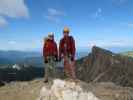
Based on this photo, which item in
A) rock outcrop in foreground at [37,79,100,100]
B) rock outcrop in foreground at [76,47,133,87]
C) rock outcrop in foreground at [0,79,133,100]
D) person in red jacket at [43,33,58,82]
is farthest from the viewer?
rock outcrop in foreground at [76,47,133,87]

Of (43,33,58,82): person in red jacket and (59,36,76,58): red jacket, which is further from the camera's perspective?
(43,33,58,82): person in red jacket

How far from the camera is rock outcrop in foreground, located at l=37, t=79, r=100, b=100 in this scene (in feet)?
95.3

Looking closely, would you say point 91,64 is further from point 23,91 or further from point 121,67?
point 23,91

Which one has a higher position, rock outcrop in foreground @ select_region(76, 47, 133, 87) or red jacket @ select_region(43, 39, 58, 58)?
red jacket @ select_region(43, 39, 58, 58)

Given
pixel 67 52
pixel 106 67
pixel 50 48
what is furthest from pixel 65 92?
pixel 106 67

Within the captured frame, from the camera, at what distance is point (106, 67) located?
161875mm

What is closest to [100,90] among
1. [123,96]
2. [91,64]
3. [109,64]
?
[123,96]

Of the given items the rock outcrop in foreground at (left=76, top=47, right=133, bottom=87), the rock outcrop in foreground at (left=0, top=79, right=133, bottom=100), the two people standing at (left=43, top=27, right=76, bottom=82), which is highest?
the two people standing at (left=43, top=27, right=76, bottom=82)

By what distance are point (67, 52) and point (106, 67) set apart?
5207 inches

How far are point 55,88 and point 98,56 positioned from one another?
144527 mm

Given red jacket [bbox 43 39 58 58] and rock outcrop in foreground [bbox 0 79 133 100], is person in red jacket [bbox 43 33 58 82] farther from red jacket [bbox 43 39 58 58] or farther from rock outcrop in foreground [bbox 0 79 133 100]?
rock outcrop in foreground [bbox 0 79 133 100]

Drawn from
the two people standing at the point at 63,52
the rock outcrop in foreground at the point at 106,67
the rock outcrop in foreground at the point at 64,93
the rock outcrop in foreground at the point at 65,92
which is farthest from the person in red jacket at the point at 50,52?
the rock outcrop in foreground at the point at 106,67

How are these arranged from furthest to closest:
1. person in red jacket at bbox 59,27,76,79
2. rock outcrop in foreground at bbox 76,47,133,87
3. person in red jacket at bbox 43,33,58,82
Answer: rock outcrop in foreground at bbox 76,47,133,87 < person in red jacket at bbox 43,33,58,82 < person in red jacket at bbox 59,27,76,79

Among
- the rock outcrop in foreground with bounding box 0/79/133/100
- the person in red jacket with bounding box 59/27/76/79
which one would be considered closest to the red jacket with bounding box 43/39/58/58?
the person in red jacket with bounding box 59/27/76/79
